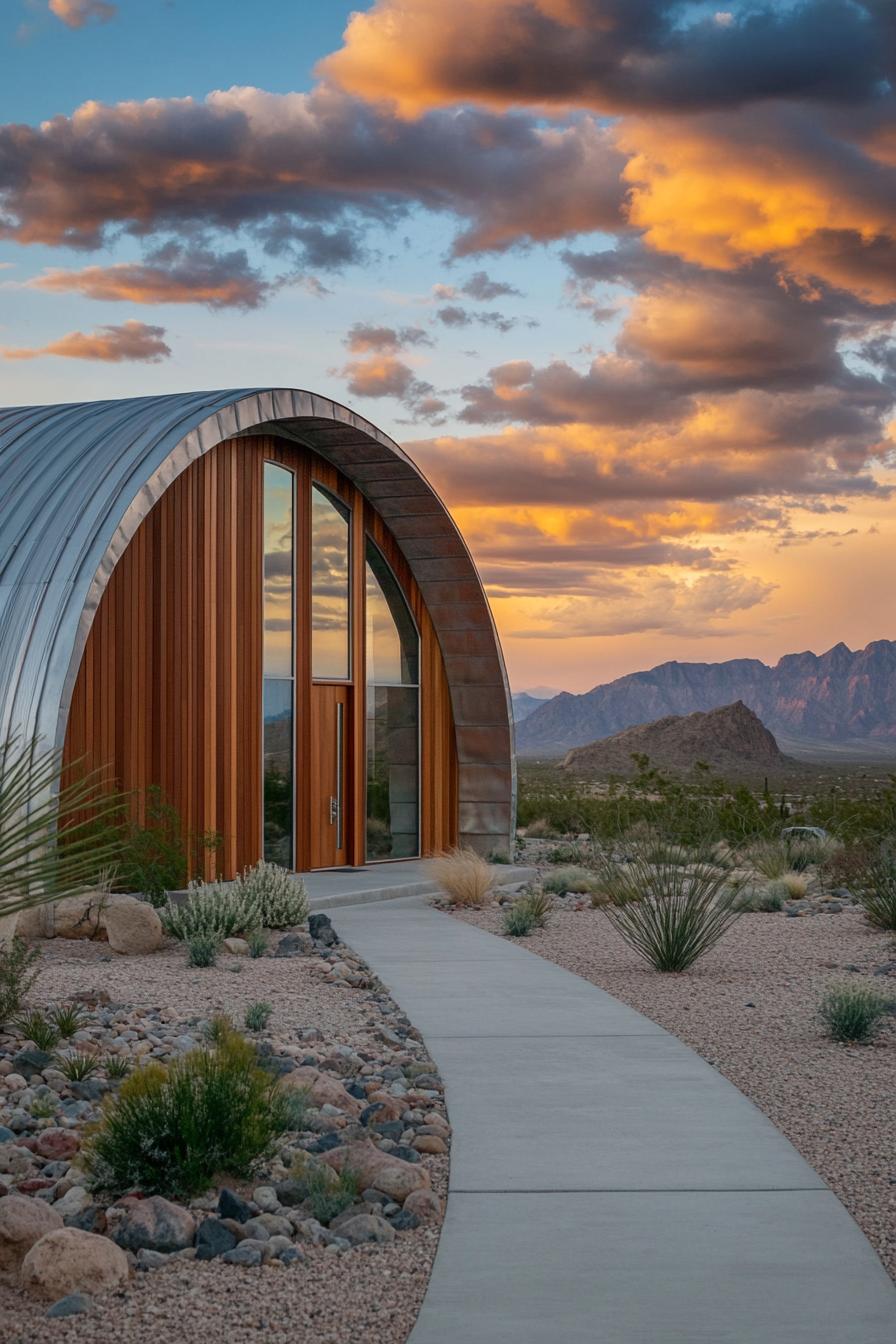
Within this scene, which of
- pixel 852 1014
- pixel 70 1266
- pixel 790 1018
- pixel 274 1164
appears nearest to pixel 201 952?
pixel 790 1018

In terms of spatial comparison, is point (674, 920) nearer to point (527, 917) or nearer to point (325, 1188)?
point (527, 917)

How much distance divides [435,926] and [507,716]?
8.26m

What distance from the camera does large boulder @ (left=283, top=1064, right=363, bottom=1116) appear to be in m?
6.98

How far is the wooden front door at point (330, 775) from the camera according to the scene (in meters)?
19.4

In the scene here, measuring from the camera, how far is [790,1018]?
31.3ft

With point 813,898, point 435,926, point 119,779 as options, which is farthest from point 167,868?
point 813,898

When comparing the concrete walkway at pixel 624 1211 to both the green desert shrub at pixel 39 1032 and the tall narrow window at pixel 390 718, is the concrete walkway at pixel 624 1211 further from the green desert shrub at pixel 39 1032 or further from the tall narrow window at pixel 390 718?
the tall narrow window at pixel 390 718

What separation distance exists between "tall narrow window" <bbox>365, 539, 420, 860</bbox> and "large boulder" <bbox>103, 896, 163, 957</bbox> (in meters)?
8.40

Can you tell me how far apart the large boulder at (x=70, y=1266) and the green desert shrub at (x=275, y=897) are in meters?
8.33

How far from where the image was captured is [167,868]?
14.6 metres

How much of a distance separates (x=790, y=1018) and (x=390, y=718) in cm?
1217

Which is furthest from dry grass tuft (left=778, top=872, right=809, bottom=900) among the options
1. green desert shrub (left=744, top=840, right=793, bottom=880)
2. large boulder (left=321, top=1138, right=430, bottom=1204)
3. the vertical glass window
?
large boulder (left=321, top=1138, right=430, bottom=1204)

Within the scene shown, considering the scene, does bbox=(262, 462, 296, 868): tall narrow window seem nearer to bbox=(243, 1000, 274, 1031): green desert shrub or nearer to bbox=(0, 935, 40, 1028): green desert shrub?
bbox=(0, 935, 40, 1028): green desert shrub

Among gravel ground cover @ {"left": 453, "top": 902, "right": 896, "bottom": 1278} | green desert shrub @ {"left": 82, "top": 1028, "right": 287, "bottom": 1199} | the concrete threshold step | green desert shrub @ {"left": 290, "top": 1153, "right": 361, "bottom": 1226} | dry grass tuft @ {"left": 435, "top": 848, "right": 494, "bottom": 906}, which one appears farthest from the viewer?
the concrete threshold step
